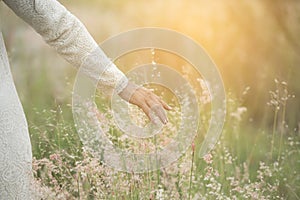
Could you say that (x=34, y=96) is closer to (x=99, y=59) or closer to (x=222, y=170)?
(x=222, y=170)

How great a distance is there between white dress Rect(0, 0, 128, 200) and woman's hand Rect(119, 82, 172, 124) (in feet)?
0.20

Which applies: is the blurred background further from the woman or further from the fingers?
the fingers

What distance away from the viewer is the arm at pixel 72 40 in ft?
7.64

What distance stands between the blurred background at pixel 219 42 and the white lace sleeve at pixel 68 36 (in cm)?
193

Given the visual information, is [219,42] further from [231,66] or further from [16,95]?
[16,95]

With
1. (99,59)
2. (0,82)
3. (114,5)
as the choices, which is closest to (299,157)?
(99,59)

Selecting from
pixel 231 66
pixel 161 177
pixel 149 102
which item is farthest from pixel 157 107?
pixel 231 66

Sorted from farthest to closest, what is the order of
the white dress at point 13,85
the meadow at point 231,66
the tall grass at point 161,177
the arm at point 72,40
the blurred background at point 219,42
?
the blurred background at point 219,42 → the meadow at point 231,66 → the tall grass at point 161,177 → the arm at point 72,40 → the white dress at point 13,85

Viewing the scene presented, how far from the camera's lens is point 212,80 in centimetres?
392

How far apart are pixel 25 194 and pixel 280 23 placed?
2407 millimetres

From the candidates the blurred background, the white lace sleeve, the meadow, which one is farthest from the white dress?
the blurred background

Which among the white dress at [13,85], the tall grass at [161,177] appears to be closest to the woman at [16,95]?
the white dress at [13,85]

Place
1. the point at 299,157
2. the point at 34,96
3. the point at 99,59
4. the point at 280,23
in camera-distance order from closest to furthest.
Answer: the point at 99,59, the point at 299,157, the point at 280,23, the point at 34,96

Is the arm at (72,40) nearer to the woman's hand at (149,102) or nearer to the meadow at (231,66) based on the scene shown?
the woman's hand at (149,102)
